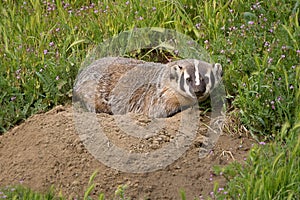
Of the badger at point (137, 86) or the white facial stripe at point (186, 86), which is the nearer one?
the white facial stripe at point (186, 86)

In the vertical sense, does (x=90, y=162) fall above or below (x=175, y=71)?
below

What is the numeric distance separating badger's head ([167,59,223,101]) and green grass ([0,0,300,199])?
15 centimetres

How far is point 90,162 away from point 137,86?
1074 millimetres

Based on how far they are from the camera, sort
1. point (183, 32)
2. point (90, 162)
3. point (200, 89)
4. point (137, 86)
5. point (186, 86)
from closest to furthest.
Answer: point (90, 162) < point (200, 89) < point (186, 86) < point (137, 86) < point (183, 32)

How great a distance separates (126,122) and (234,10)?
145 cm

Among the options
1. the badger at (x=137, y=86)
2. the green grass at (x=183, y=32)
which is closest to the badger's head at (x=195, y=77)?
the badger at (x=137, y=86)

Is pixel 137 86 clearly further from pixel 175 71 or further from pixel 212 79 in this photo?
pixel 212 79

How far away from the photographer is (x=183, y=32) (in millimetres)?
5289

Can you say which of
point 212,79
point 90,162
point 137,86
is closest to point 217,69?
point 212,79

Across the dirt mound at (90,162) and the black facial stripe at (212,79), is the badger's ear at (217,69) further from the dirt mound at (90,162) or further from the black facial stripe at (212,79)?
the dirt mound at (90,162)

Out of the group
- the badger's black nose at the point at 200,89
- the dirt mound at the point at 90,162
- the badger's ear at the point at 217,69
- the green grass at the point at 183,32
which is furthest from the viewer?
the badger's ear at the point at 217,69

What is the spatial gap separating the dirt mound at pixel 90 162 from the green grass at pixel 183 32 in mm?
282

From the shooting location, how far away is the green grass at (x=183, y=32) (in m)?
4.42

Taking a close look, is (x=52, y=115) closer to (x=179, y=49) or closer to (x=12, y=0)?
(x=179, y=49)
